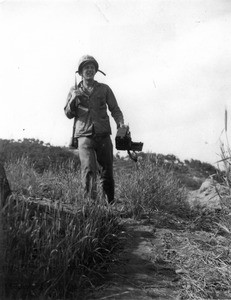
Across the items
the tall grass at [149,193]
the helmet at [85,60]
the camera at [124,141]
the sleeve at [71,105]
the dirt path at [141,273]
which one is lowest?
the dirt path at [141,273]

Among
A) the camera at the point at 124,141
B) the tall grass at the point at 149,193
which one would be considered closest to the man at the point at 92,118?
the camera at the point at 124,141

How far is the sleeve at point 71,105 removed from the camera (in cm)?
576

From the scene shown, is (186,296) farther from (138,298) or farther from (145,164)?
(145,164)

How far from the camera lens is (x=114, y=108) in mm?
6102

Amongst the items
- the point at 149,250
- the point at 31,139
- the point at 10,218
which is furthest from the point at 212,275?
the point at 31,139

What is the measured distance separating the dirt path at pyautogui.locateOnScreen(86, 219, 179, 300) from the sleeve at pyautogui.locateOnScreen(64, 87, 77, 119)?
1.61m

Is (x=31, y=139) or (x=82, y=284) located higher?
(x=31, y=139)

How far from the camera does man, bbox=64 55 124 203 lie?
5746mm

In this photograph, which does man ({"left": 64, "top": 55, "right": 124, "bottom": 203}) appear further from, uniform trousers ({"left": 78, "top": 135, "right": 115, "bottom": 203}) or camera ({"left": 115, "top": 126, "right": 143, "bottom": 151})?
camera ({"left": 115, "top": 126, "right": 143, "bottom": 151})

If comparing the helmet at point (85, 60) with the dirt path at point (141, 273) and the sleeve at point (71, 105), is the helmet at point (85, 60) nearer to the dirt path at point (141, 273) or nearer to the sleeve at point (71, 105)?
the sleeve at point (71, 105)

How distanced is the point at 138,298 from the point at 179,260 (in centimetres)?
99

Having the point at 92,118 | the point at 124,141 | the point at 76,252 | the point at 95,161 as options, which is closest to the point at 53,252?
the point at 76,252

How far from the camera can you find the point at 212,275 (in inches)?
147

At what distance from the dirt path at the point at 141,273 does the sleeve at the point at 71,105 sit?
161 cm
